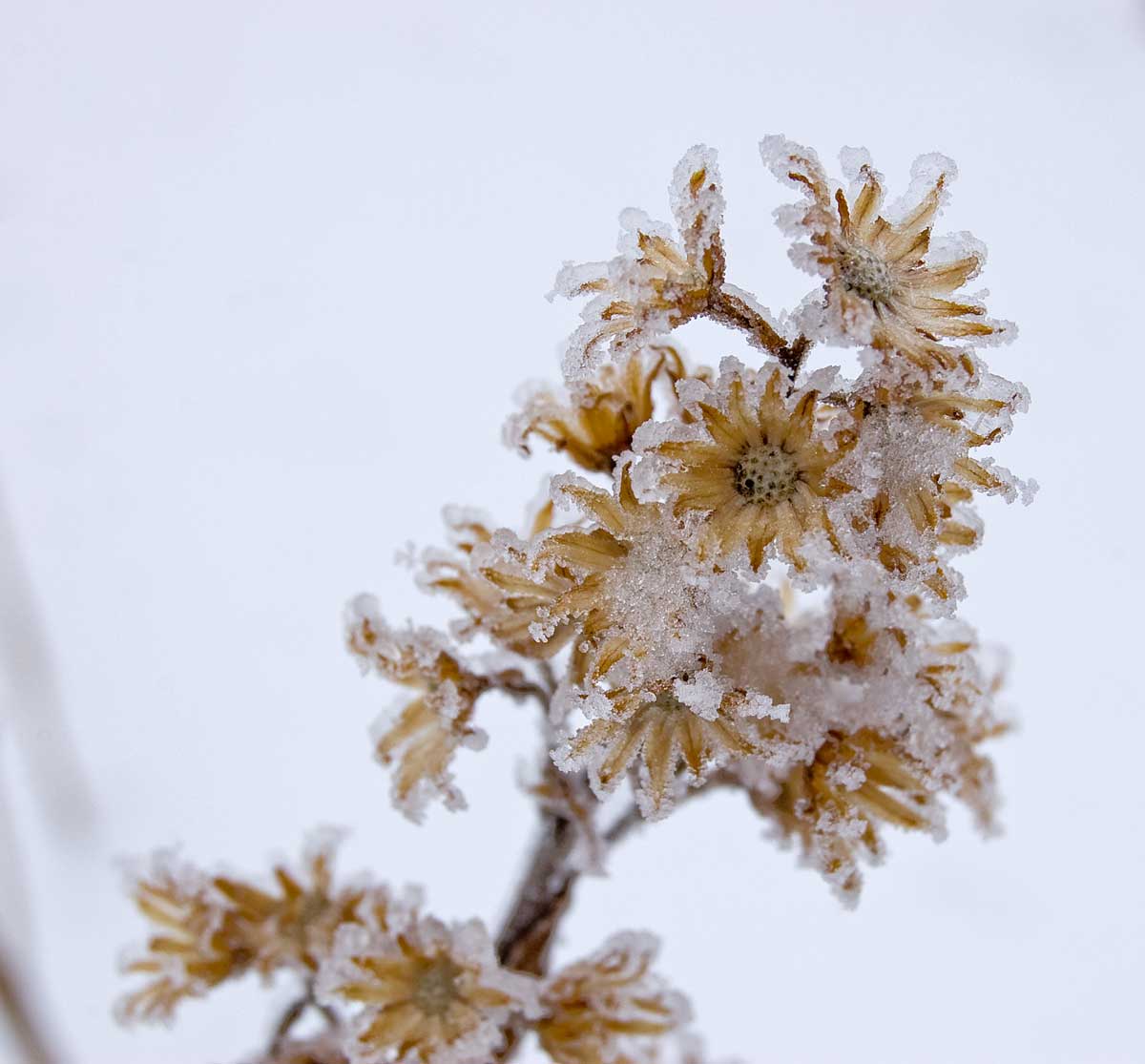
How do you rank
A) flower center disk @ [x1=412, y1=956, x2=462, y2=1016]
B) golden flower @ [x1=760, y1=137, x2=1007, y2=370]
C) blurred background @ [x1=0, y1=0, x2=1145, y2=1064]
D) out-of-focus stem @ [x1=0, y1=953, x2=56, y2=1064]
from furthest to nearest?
blurred background @ [x1=0, y1=0, x2=1145, y2=1064] → out-of-focus stem @ [x1=0, y1=953, x2=56, y2=1064] → flower center disk @ [x1=412, y1=956, x2=462, y2=1016] → golden flower @ [x1=760, y1=137, x2=1007, y2=370]

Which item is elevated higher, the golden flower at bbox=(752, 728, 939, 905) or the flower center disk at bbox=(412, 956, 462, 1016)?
the golden flower at bbox=(752, 728, 939, 905)

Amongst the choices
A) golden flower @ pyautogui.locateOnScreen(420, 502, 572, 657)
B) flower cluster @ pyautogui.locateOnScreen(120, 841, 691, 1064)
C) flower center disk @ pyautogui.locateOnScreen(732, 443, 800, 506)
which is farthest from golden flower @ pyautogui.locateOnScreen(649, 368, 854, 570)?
flower cluster @ pyautogui.locateOnScreen(120, 841, 691, 1064)

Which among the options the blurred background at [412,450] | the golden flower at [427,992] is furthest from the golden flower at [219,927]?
the blurred background at [412,450]

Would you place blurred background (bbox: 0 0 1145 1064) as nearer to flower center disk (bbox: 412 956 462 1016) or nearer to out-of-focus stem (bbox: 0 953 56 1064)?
out-of-focus stem (bbox: 0 953 56 1064)

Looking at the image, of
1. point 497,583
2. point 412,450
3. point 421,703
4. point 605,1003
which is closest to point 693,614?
point 497,583

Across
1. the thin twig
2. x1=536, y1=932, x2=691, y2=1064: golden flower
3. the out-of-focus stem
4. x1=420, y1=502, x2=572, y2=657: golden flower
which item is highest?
x1=420, y1=502, x2=572, y2=657: golden flower

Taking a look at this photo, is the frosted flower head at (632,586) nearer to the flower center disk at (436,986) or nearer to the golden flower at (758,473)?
the golden flower at (758,473)

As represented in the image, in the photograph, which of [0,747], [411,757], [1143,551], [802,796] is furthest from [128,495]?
[1143,551]
